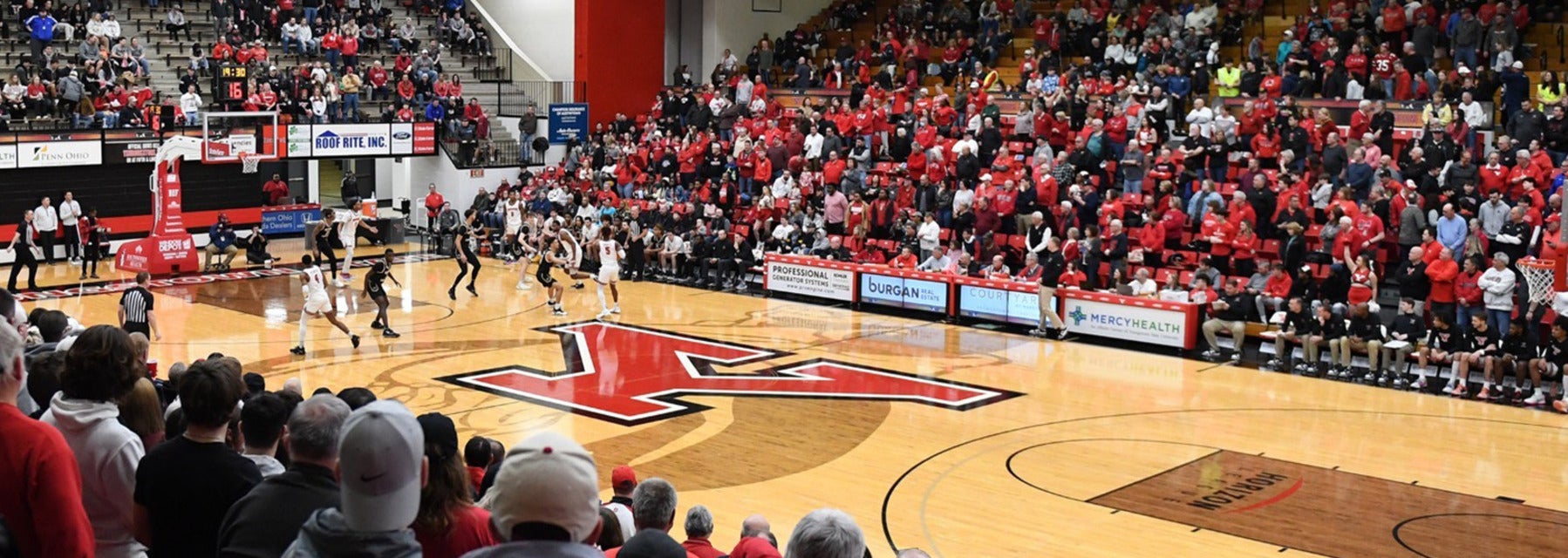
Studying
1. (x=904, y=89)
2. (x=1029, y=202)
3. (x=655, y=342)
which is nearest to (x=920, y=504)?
(x=655, y=342)

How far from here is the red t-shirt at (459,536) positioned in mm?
5055

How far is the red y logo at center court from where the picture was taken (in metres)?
19.0

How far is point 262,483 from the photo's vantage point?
15.4 ft

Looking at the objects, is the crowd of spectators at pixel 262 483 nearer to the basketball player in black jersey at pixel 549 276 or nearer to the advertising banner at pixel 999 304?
the advertising banner at pixel 999 304

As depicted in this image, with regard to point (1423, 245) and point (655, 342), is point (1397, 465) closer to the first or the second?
point (1423, 245)

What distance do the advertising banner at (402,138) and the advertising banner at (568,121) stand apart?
368 centimetres

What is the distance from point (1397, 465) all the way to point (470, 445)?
11021 millimetres

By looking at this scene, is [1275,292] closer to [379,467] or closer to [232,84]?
[379,467]

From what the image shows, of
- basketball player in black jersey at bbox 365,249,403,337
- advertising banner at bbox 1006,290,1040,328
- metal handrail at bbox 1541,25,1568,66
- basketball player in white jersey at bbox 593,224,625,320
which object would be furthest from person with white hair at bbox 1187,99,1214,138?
basketball player in black jersey at bbox 365,249,403,337

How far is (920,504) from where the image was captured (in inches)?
562

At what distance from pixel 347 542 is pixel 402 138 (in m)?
34.5

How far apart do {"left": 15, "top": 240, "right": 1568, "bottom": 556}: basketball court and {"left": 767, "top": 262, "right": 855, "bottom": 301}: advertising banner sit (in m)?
0.72

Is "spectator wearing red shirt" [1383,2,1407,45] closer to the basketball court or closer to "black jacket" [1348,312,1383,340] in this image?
"black jacket" [1348,312,1383,340]

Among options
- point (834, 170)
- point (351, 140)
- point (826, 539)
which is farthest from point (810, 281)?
point (826, 539)
